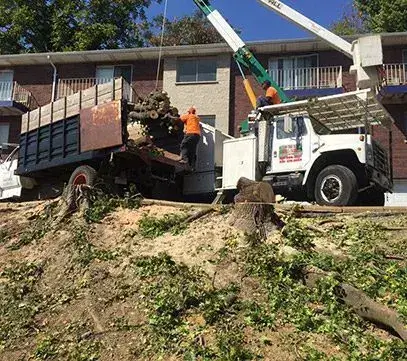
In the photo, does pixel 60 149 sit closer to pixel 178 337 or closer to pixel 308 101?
pixel 308 101

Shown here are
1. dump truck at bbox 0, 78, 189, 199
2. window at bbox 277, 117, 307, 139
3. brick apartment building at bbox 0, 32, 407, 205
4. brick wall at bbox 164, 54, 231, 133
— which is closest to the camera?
dump truck at bbox 0, 78, 189, 199

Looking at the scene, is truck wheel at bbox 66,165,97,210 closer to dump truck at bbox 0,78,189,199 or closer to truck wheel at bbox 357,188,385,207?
dump truck at bbox 0,78,189,199

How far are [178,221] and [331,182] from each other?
14.1 ft

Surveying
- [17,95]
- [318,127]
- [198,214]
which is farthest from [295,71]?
[198,214]

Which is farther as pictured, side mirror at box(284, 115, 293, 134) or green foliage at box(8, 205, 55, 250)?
side mirror at box(284, 115, 293, 134)

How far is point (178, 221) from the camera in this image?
9.55m

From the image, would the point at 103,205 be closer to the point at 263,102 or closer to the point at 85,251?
the point at 85,251

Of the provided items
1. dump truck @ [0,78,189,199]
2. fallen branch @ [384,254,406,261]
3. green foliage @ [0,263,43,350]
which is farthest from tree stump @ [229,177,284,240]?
dump truck @ [0,78,189,199]

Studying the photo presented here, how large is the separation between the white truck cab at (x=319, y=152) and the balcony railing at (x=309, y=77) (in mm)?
11628

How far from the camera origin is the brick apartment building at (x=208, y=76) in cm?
2486

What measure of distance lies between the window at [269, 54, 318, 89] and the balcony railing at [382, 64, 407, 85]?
9.52 feet

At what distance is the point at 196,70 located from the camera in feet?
89.6

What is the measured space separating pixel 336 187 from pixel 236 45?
696 centimetres

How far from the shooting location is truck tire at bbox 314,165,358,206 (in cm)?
1222
